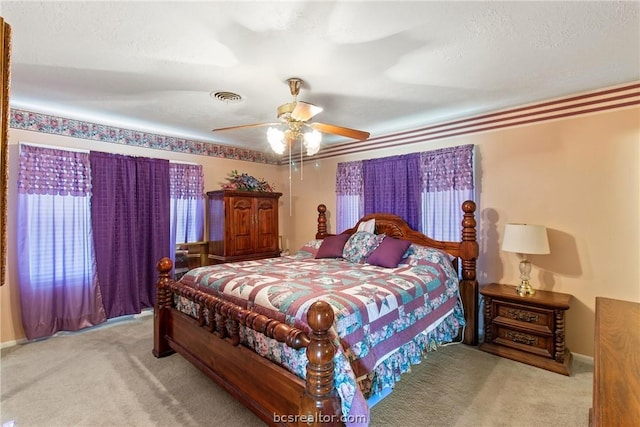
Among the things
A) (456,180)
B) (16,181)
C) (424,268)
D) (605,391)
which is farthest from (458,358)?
(16,181)

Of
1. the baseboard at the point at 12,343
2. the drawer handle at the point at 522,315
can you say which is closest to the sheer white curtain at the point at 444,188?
the drawer handle at the point at 522,315

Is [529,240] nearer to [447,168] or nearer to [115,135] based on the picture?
[447,168]

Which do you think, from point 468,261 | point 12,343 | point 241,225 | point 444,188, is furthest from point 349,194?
point 12,343

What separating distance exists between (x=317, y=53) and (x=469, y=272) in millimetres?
2609

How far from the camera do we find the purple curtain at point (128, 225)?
3.62 metres

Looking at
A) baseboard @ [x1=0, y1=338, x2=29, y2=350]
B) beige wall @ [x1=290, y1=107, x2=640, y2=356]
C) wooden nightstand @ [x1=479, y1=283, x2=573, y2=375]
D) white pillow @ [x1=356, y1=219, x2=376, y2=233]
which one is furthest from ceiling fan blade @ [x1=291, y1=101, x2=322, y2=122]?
baseboard @ [x1=0, y1=338, x2=29, y2=350]

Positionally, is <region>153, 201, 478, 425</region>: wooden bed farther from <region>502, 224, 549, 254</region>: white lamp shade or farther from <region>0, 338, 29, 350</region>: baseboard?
<region>0, 338, 29, 350</region>: baseboard

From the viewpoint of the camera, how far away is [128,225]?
3816 millimetres

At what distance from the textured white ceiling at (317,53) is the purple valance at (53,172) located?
1.52ft

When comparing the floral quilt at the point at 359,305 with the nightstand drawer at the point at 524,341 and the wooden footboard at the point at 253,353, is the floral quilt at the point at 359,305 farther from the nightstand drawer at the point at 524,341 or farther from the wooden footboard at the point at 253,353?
the nightstand drawer at the point at 524,341

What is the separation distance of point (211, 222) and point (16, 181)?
2.13 metres

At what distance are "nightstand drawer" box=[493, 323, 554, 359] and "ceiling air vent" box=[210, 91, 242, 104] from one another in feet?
10.8

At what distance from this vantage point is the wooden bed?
152 centimetres

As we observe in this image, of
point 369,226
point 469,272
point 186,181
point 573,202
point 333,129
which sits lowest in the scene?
point 469,272
